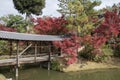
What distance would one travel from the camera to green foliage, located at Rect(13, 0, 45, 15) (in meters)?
41.6

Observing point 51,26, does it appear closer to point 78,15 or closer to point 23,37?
point 78,15

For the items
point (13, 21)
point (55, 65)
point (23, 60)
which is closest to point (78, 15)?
point (55, 65)


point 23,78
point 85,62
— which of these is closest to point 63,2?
point 85,62

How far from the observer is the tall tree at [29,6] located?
41.6 m

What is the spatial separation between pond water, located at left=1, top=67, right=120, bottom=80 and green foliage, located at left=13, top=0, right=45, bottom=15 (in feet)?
57.6

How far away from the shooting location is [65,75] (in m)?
23.9

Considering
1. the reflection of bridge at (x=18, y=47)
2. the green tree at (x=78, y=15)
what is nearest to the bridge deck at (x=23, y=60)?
the reflection of bridge at (x=18, y=47)

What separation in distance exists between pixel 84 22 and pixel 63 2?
344 cm

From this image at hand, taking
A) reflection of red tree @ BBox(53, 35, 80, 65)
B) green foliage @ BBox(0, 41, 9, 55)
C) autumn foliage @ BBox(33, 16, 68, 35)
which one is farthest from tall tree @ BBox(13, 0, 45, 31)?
reflection of red tree @ BBox(53, 35, 80, 65)

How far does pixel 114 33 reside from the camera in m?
30.7

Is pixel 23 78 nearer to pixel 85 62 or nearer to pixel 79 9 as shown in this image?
pixel 85 62

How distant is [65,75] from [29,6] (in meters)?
21.2

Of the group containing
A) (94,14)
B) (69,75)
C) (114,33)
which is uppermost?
(94,14)

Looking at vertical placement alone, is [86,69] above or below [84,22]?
below
